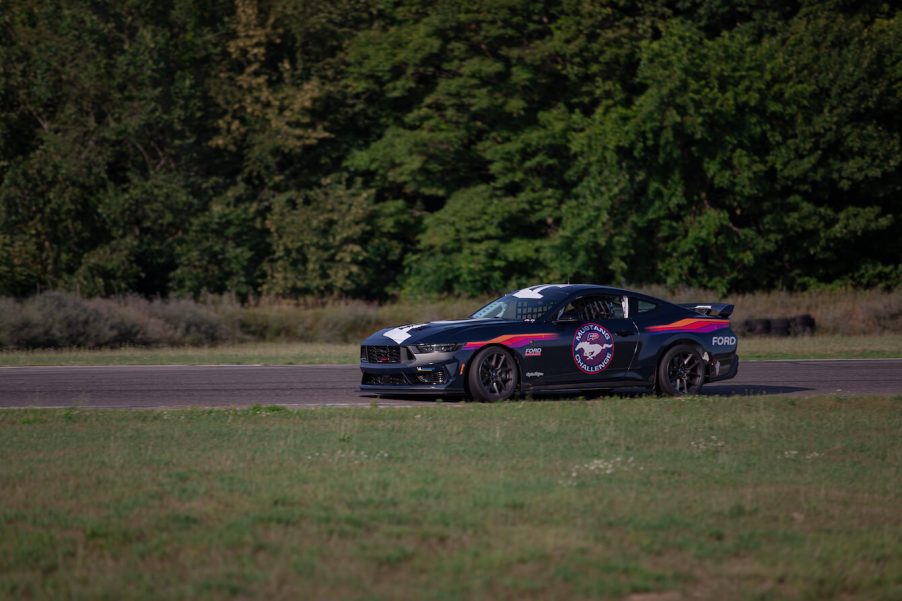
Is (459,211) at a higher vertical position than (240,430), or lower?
higher

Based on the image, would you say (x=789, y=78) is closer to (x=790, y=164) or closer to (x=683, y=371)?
(x=790, y=164)

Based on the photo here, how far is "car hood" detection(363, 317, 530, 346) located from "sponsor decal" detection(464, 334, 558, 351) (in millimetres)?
92

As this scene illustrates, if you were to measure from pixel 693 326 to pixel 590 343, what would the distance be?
5.17ft

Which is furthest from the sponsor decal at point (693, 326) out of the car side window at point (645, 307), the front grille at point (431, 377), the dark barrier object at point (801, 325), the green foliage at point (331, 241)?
the green foliage at point (331, 241)

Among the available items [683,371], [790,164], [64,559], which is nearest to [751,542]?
[64,559]

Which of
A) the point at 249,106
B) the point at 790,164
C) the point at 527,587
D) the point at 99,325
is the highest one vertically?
the point at 249,106

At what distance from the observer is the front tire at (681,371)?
47.7ft

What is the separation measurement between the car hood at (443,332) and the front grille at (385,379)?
39cm

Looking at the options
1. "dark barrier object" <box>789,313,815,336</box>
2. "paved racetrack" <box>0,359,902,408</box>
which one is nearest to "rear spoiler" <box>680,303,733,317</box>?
"paved racetrack" <box>0,359,902,408</box>

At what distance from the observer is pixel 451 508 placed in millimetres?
7336

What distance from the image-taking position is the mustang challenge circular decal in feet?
46.0

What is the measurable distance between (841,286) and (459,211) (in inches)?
548

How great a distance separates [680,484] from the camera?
27.2 ft

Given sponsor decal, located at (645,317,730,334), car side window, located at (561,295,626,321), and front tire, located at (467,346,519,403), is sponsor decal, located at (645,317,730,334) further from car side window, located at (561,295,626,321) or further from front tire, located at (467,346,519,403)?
front tire, located at (467,346,519,403)
